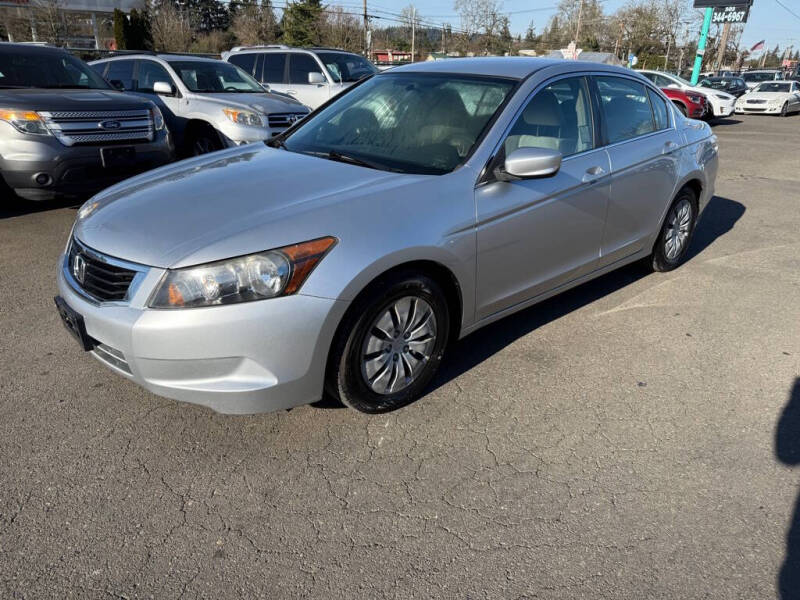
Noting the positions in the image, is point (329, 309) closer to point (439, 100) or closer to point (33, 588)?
point (33, 588)

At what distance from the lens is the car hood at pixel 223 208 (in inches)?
99.6

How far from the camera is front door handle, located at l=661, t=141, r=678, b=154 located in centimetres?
452

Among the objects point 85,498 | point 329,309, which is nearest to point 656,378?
point 329,309

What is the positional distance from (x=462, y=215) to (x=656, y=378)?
1.55m

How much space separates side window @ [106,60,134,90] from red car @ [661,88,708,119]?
13.9 metres

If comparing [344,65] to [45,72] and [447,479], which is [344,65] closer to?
[45,72]

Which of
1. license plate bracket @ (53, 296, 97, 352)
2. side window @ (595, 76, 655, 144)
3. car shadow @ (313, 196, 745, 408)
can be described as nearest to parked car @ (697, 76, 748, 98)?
car shadow @ (313, 196, 745, 408)

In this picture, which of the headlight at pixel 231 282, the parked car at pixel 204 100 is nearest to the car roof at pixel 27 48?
the parked car at pixel 204 100

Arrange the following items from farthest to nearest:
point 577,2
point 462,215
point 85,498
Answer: point 577,2, point 462,215, point 85,498

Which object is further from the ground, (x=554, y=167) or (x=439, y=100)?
(x=439, y=100)

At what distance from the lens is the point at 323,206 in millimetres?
2734

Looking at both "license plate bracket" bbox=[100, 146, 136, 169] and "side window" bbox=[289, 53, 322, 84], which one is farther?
"side window" bbox=[289, 53, 322, 84]

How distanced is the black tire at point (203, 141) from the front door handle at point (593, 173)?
222 inches

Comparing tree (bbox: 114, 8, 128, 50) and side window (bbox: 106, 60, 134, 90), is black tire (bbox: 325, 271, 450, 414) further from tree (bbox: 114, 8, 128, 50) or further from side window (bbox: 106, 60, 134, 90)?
tree (bbox: 114, 8, 128, 50)
